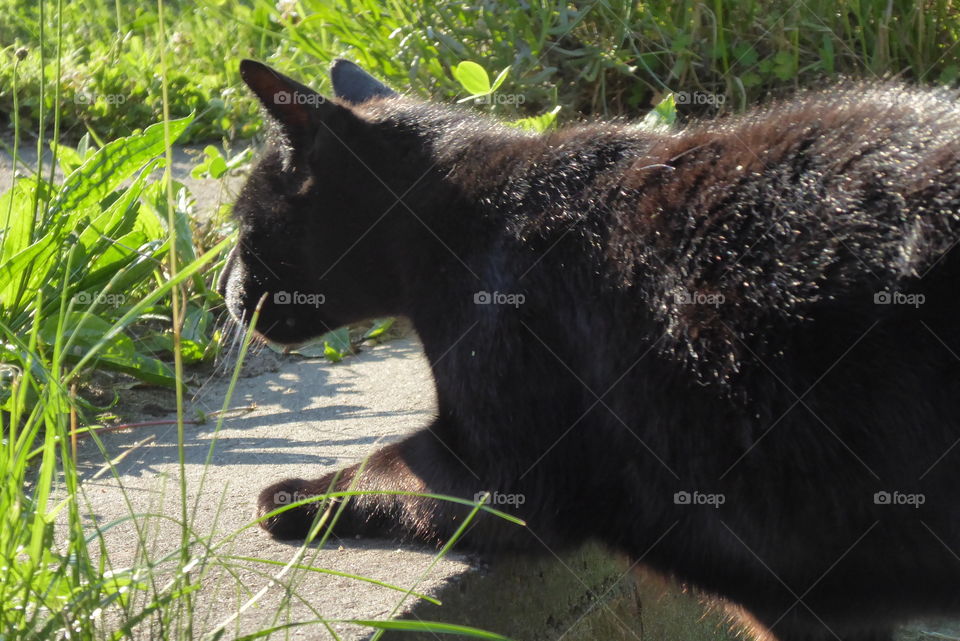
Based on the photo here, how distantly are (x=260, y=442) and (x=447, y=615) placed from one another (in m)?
1.04

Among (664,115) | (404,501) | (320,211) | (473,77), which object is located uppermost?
(473,77)

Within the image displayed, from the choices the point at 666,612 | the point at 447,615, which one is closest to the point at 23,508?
the point at 447,615

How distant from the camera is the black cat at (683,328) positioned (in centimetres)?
199

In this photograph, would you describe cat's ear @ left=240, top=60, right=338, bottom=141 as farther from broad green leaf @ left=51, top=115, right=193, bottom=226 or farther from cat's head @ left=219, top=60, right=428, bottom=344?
broad green leaf @ left=51, top=115, right=193, bottom=226

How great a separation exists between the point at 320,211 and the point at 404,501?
76 cm

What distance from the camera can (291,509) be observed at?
2.57 metres

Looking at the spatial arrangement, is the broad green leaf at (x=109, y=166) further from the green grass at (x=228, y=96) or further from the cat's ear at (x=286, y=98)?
the cat's ear at (x=286, y=98)

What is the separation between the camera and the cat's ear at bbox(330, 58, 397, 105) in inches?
117

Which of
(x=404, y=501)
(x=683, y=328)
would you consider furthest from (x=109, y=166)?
(x=683, y=328)

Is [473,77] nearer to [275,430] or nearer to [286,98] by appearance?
[286,98]

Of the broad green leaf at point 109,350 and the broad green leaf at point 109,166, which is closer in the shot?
the broad green leaf at point 109,350

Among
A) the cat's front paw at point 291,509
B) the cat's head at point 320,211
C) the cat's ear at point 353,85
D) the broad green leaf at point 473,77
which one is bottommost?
the cat's front paw at point 291,509

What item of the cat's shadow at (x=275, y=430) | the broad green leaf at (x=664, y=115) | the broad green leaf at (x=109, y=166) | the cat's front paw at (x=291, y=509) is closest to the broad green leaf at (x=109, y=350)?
the cat's shadow at (x=275, y=430)

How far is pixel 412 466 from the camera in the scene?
8.36ft
